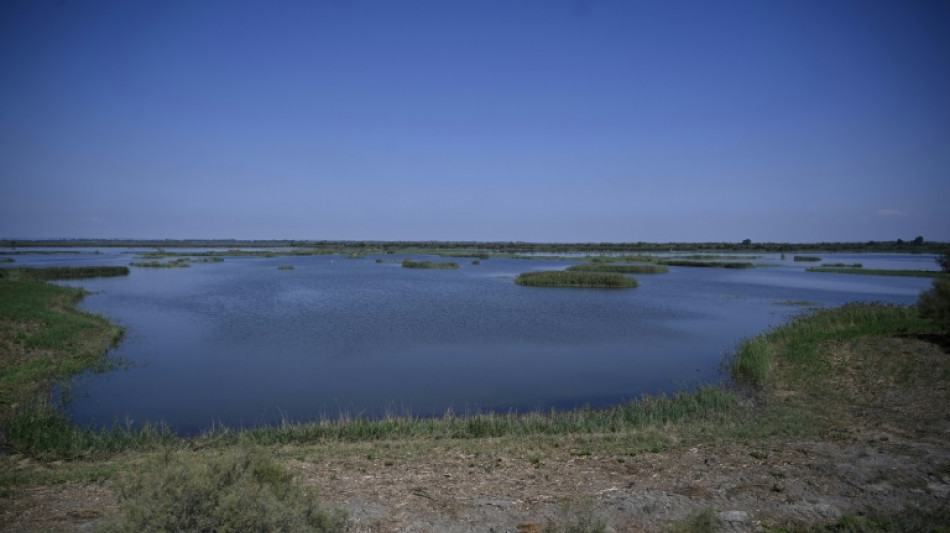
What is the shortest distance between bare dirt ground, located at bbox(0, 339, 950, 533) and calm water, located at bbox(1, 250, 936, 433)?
5.14 meters

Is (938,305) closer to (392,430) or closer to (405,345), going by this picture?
(405,345)

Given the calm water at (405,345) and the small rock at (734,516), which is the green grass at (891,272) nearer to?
the calm water at (405,345)

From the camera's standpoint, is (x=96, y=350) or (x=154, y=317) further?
(x=154, y=317)

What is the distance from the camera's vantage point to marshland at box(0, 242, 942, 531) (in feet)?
34.1

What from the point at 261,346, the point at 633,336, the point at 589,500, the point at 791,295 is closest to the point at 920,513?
the point at 589,500

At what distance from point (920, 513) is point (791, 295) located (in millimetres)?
41551

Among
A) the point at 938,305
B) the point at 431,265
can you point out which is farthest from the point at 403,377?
the point at 431,265

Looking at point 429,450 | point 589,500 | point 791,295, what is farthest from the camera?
point 791,295

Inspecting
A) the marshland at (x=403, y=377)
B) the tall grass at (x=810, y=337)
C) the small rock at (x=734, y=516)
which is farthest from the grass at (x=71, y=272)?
the small rock at (x=734, y=516)

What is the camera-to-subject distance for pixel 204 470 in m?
5.54

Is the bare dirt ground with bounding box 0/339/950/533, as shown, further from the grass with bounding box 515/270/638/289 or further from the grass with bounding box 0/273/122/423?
the grass with bounding box 515/270/638/289

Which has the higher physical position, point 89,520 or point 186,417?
point 89,520

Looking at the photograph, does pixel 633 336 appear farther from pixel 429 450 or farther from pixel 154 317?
pixel 154 317

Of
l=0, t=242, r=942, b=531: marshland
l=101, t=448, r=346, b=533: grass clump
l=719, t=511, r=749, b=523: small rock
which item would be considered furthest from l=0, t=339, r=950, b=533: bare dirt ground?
l=101, t=448, r=346, b=533: grass clump
